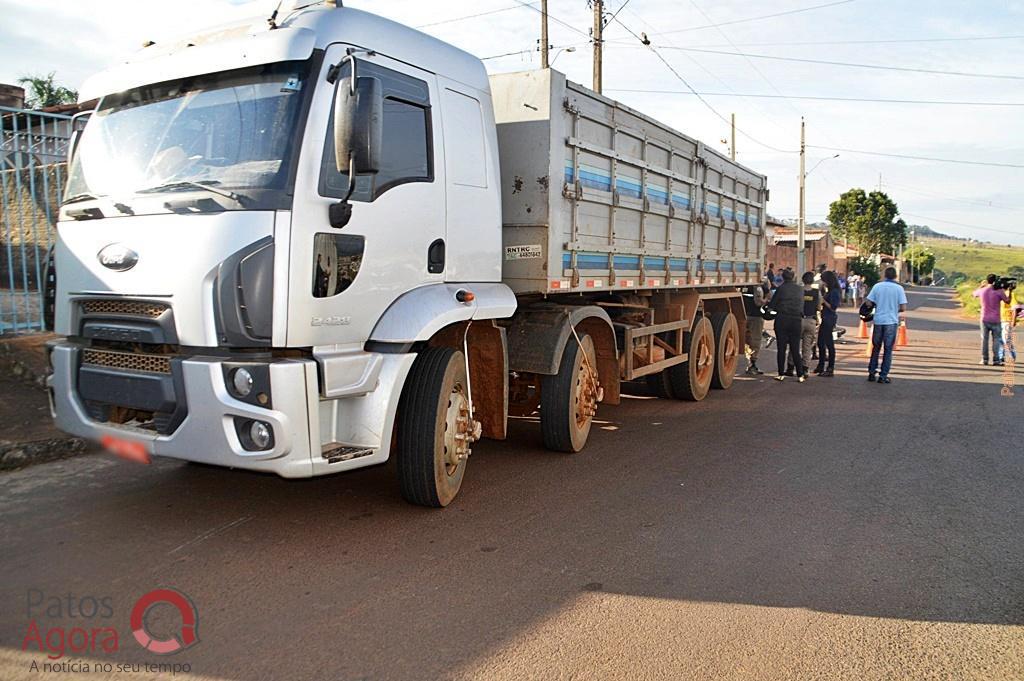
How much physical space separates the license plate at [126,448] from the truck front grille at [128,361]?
398mm

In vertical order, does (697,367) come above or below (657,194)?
below

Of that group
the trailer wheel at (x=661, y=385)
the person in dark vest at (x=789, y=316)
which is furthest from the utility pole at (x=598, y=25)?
the trailer wheel at (x=661, y=385)

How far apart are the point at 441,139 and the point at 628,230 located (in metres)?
2.91

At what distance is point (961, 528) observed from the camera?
5062mm

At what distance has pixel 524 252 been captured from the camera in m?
5.91

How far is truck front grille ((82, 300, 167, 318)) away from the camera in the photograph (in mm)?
4008

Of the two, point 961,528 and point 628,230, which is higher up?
point 628,230

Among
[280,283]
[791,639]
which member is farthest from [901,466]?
[280,283]

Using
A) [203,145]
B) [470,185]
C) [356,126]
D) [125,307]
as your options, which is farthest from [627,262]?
[125,307]

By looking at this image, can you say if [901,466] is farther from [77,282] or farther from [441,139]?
[77,282]

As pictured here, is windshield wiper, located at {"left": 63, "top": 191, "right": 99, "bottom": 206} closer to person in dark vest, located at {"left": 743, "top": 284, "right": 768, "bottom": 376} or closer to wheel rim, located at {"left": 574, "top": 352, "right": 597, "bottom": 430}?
wheel rim, located at {"left": 574, "top": 352, "right": 597, "bottom": 430}

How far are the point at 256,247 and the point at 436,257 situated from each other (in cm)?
131

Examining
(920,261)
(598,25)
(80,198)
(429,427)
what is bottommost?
(429,427)

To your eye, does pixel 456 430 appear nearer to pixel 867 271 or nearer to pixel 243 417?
pixel 243 417
